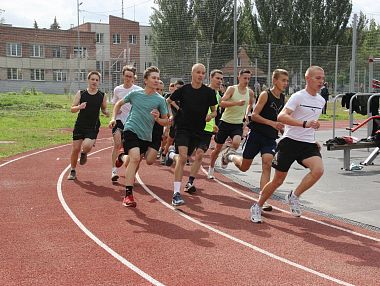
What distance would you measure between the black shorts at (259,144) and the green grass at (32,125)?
7.95 m

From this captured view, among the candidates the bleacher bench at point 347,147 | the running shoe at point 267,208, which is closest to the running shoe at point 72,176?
the running shoe at point 267,208

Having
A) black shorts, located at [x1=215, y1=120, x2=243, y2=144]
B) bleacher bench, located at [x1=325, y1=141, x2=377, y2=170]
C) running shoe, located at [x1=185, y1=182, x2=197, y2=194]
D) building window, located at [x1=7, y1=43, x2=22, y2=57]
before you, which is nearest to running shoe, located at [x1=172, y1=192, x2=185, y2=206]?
running shoe, located at [x1=185, y1=182, x2=197, y2=194]

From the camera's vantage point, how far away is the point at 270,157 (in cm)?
704

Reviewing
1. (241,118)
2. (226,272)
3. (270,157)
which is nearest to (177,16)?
(241,118)

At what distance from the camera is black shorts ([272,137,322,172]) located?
6203 millimetres

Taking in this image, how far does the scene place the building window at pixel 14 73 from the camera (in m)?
55.5

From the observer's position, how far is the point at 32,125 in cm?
2280

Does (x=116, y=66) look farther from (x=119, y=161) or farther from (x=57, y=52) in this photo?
(x=119, y=161)

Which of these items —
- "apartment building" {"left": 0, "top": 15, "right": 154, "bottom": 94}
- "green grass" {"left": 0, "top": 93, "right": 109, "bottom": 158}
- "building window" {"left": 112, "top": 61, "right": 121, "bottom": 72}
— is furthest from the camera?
"apartment building" {"left": 0, "top": 15, "right": 154, "bottom": 94}

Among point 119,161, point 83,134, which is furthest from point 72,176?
point 119,161

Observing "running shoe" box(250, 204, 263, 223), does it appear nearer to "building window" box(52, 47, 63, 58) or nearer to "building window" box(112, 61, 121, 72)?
"building window" box(112, 61, 121, 72)

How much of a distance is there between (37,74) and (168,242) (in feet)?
185

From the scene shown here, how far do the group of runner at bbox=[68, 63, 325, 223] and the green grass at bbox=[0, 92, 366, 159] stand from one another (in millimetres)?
5282

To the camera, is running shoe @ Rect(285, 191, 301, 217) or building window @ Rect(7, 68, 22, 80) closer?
running shoe @ Rect(285, 191, 301, 217)
